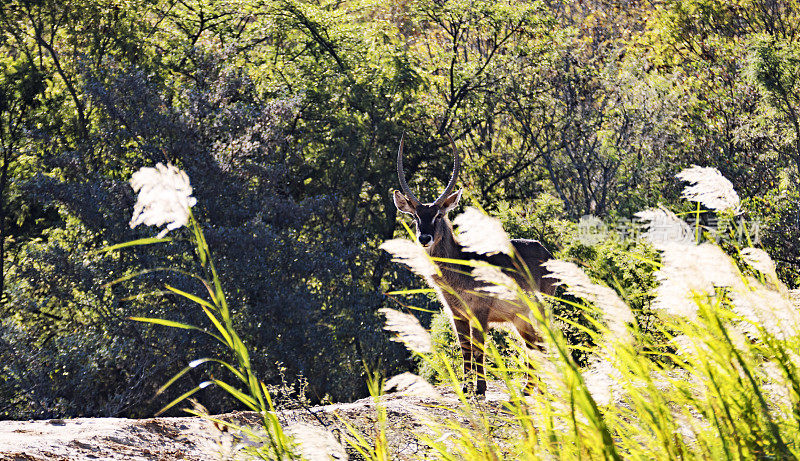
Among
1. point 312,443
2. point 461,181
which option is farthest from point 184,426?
point 461,181

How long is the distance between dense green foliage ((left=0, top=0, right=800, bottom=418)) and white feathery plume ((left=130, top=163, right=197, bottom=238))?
717cm

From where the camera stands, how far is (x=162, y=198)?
2.32 meters

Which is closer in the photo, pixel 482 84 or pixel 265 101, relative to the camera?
pixel 265 101

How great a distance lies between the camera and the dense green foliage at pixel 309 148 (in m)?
13.7

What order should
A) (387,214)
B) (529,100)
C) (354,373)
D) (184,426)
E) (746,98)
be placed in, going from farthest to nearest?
(529,100) < (387,214) < (746,98) < (354,373) < (184,426)

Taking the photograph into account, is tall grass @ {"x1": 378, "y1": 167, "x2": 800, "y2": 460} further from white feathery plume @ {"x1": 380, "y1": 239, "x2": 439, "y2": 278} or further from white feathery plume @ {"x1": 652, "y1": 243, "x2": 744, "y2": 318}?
white feathery plume @ {"x1": 380, "y1": 239, "x2": 439, "y2": 278}

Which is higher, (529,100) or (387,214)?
(529,100)

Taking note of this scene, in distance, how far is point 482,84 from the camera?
2145 cm

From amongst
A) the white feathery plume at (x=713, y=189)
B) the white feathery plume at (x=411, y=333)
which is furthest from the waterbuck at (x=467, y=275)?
the white feathery plume at (x=411, y=333)

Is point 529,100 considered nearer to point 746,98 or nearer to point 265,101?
point 746,98

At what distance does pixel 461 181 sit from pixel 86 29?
9.33m

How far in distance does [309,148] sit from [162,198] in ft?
56.0

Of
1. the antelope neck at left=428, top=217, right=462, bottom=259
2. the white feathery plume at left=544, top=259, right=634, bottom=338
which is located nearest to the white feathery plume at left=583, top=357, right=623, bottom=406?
the white feathery plume at left=544, top=259, right=634, bottom=338

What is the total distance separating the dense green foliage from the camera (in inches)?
541
